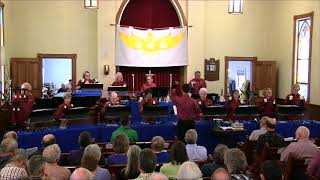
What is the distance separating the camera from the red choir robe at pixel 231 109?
10543 millimetres

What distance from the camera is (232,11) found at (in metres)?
12.2

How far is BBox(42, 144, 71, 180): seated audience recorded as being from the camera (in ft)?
15.9

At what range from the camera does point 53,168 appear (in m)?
4.92

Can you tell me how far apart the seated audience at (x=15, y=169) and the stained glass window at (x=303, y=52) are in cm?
1158

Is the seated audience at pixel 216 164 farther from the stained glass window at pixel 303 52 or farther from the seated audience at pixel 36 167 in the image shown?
the stained glass window at pixel 303 52

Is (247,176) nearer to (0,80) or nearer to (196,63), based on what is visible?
(0,80)

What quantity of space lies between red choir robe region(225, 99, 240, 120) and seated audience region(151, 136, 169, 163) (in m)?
4.71

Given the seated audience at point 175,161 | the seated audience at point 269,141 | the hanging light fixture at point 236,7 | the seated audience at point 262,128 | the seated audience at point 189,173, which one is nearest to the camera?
the seated audience at point 189,173

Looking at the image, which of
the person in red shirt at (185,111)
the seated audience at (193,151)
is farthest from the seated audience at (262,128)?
the seated audience at (193,151)

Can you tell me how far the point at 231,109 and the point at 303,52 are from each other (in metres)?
5.52

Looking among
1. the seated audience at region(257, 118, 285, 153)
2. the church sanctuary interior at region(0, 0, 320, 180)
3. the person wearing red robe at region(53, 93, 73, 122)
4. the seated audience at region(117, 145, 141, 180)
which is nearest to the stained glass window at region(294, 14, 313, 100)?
the church sanctuary interior at region(0, 0, 320, 180)

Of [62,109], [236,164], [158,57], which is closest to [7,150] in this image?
[236,164]

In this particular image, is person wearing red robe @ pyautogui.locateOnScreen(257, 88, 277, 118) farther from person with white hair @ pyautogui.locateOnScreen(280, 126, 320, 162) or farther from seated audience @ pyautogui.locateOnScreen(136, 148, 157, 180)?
seated audience @ pyautogui.locateOnScreen(136, 148, 157, 180)

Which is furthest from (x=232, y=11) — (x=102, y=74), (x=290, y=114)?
(x=102, y=74)
